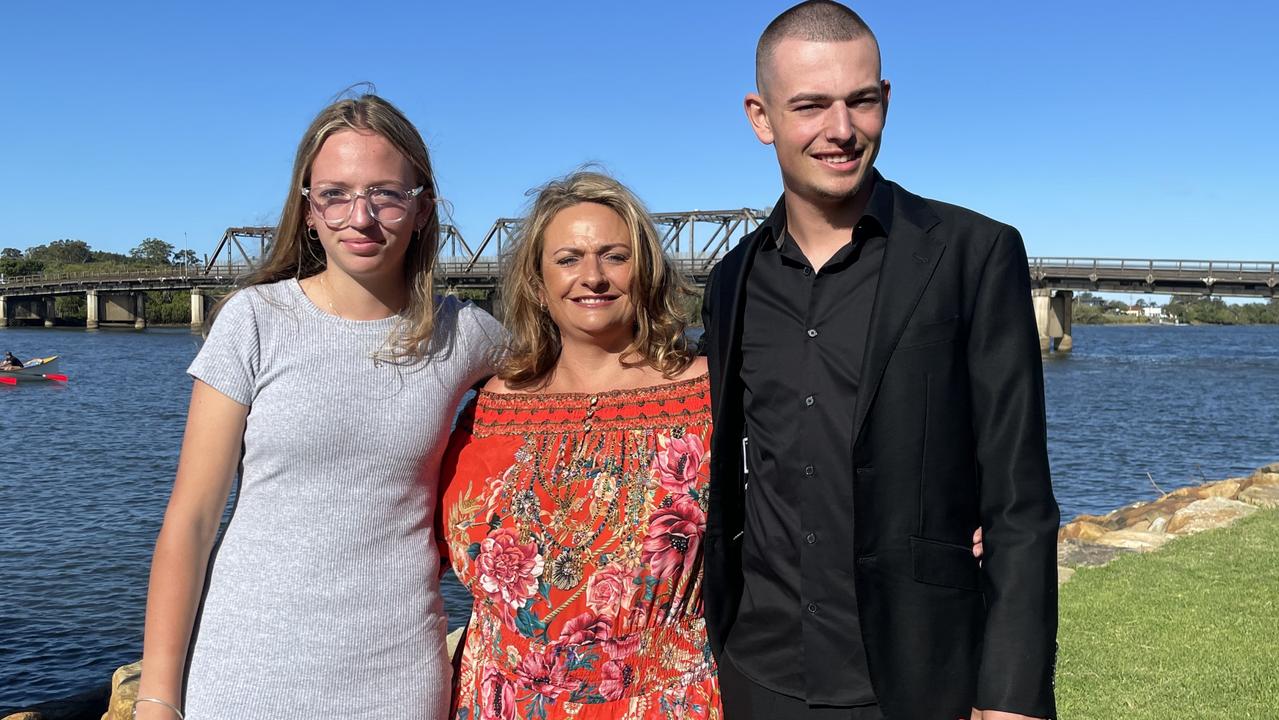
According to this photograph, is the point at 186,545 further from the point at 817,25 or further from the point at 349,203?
the point at 817,25

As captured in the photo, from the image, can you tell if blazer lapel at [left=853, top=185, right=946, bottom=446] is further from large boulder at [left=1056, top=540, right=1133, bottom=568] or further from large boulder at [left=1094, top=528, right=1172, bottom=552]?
large boulder at [left=1094, top=528, right=1172, bottom=552]

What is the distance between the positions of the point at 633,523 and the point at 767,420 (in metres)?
0.55

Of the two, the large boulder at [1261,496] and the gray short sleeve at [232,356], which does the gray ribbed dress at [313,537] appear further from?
the large boulder at [1261,496]

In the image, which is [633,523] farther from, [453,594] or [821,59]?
[453,594]

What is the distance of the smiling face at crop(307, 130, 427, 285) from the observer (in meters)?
2.75

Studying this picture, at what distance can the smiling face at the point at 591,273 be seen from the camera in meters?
3.17

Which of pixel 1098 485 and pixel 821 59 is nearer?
pixel 821 59

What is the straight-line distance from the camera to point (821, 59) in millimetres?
2471

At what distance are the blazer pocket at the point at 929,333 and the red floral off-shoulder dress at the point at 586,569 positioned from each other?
2.73 ft

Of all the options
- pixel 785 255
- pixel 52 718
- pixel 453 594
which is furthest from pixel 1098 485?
pixel 785 255

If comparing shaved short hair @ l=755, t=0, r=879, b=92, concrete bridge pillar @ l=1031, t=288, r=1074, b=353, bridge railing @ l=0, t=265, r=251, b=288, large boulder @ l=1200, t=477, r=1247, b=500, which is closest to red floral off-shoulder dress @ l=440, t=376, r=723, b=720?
shaved short hair @ l=755, t=0, r=879, b=92

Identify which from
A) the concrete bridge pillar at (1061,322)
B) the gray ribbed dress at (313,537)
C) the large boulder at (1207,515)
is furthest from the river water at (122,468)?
the concrete bridge pillar at (1061,322)

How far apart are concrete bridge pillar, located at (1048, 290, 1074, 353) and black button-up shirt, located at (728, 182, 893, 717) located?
64155 millimetres

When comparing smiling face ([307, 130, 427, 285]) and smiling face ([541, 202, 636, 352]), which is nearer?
smiling face ([307, 130, 427, 285])
